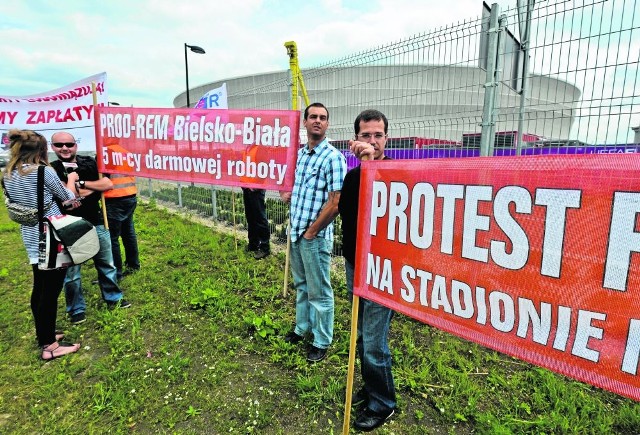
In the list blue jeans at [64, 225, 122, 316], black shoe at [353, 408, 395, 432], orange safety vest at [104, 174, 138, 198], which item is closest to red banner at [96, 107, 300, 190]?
orange safety vest at [104, 174, 138, 198]

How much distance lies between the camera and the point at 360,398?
2.44 meters

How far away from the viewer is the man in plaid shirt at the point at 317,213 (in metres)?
2.69

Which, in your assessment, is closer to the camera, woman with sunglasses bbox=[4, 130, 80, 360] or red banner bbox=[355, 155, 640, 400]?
red banner bbox=[355, 155, 640, 400]

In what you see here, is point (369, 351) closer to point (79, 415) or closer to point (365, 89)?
point (79, 415)

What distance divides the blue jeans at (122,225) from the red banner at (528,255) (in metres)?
3.55

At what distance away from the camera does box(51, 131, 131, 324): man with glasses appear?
3.46 meters

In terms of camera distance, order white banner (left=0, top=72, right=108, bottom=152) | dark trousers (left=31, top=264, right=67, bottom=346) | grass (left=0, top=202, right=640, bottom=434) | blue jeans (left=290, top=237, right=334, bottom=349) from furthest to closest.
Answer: white banner (left=0, top=72, right=108, bottom=152) → dark trousers (left=31, top=264, right=67, bottom=346) → blue jeans (left=290, top=237, right=334, bottom=349) → grass (left=0, top=202, right=640, bottom=434)

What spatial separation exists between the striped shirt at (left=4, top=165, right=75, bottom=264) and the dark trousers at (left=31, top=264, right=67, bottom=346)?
0.15 meters

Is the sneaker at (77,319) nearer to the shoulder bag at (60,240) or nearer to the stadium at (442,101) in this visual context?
the shoulder bag at (60,240)

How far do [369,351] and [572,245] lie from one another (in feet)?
4.23

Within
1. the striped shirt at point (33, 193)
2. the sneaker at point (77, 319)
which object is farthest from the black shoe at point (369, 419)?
the sneaker at point (77, 319)

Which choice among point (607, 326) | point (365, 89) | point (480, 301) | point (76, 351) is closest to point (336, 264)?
point (365, 89)

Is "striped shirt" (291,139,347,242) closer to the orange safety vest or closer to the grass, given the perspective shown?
the grass

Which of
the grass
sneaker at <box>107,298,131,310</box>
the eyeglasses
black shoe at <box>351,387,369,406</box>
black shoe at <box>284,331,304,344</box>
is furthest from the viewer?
sneaker at <box>107,298,131,310</box>
